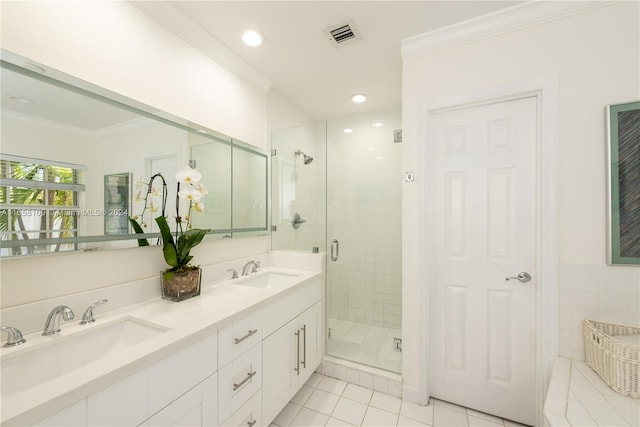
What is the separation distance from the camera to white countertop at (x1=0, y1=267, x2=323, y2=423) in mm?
664

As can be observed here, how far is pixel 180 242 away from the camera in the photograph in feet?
4.78

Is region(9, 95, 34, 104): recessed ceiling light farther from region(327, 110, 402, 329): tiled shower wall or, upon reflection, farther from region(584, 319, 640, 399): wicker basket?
region(584, 319, 640, 399): wicker basket

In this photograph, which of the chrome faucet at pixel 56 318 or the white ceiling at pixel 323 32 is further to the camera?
the white ceiling at pixel 323 32

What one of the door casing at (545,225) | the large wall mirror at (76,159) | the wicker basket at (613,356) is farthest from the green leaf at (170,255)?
the wicker basket at (613,356)

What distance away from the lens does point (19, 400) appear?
651 mm

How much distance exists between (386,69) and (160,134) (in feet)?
5.89

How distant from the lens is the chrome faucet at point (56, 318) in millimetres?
1001

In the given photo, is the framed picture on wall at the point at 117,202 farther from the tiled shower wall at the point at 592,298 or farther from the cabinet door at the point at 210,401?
the tiled shower wall at the point at 592,298

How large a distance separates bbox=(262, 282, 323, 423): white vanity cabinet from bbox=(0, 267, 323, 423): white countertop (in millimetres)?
237

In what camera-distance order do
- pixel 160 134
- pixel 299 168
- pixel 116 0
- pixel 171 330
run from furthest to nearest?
1. pixel 299 168
2. pixel 160 134
3. pixel 116 0
4. pixel 171 330

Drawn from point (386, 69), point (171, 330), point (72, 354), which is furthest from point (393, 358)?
point (386, 69)

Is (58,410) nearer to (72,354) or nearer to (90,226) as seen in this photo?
(72,354)

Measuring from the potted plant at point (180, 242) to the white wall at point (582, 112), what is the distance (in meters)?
1.96

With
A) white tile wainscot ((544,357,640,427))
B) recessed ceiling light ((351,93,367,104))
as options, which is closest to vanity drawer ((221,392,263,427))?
white tile wainscot ((544,357,640,427))
